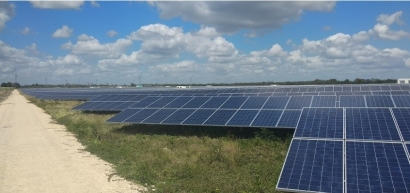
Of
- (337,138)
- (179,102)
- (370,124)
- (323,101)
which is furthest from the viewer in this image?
(179,102)

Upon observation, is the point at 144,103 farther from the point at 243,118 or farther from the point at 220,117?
the point at 243,118

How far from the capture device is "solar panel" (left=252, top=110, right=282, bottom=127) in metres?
16.1

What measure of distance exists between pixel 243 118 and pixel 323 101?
5781mm

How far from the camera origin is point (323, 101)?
64.6ft

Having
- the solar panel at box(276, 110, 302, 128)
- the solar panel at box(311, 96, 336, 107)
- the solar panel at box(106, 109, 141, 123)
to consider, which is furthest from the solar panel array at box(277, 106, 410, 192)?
the solar panel at box(106, 109, 141, 123)

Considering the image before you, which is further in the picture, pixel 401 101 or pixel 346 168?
pixel 401 101

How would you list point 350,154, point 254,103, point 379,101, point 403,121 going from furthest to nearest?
point 254,103, point 379,101, point 403,121, point 350,154

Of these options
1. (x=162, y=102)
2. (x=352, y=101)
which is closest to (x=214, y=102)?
(x=162, y=102)

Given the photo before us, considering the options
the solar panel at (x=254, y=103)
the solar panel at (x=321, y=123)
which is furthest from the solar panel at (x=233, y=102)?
the solar panel at (x=321, y=123)

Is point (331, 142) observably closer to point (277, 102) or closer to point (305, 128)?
point (305, 128)

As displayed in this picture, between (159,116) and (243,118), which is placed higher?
(243,118)

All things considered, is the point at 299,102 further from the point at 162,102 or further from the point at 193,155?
the point at 162,102

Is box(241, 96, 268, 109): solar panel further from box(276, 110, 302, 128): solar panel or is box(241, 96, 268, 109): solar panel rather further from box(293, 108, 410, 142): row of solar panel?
box(293, 108, 410, 142): row of solar panel

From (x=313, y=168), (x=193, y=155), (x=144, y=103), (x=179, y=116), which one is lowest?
(x=193, y=155)
